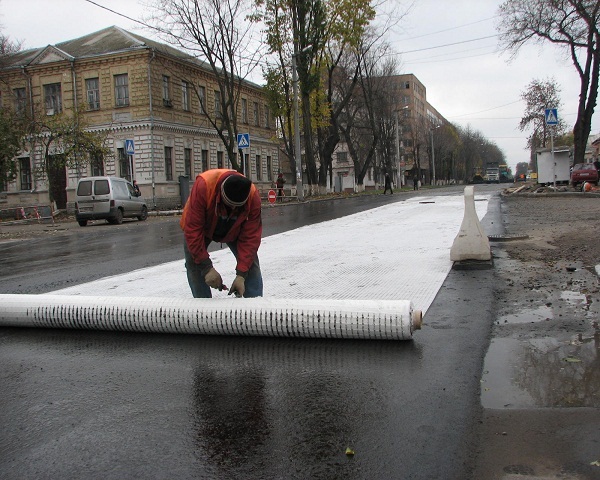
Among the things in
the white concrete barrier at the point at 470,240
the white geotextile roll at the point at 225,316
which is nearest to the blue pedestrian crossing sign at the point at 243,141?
the white concrete barrier at the point at 470,240

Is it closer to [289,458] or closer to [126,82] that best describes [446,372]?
[289,458]

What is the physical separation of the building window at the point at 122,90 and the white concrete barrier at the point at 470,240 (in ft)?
100

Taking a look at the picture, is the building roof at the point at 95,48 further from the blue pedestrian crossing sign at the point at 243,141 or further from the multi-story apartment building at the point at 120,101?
the blue pedestrian crossing sign at the point at 243,141

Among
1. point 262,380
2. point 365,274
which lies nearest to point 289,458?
point 262,380

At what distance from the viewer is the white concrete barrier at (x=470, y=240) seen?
22.2 ft

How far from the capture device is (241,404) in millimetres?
3129

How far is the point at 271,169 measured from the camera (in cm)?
4994

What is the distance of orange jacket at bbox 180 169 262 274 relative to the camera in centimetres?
414

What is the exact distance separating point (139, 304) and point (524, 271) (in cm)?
439

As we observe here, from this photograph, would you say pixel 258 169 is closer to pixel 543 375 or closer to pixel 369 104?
pixel 369 104

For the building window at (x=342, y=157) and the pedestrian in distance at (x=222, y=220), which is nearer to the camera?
the pedestrian in distance at (x=222, y=220)

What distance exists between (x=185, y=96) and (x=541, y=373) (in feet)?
121

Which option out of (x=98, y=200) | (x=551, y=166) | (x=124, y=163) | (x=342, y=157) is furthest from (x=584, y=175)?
(x=342, y=157)

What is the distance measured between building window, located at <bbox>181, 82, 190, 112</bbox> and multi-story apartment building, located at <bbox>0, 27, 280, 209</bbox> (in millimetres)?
66
